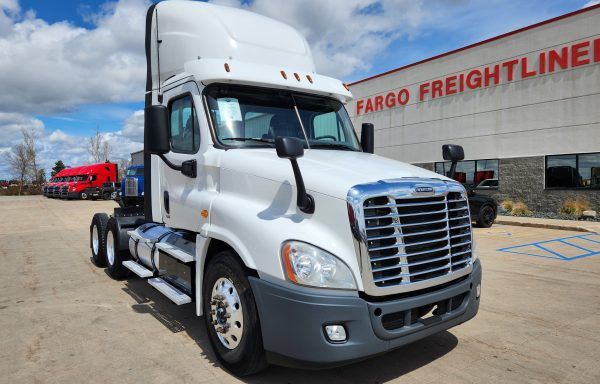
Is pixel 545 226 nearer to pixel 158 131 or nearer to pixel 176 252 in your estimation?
pixel 176 252

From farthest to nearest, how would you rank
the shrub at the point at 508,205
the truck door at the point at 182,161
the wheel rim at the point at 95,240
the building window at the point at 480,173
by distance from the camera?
the building window at the point at 480,173 → the shrub at the point at 508,205 → the wheel rim at the point at 95,240 → the truck door at the point at 182,161

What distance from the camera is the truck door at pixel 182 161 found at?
4.36 m

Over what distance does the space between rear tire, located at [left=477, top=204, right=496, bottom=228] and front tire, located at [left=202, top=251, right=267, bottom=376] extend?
12.2m

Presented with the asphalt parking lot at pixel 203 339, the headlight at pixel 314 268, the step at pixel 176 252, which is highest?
the headlight at pixel 314 268

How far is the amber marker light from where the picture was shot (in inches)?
118

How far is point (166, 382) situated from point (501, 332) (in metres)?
3.38

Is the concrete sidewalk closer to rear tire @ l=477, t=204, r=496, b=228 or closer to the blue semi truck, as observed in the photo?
rear tire @ l=477, t=204, r=496, b=228

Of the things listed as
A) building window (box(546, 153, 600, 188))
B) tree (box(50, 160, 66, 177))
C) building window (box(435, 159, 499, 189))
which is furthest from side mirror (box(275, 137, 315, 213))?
tree (box(50, 160, 66, 177))

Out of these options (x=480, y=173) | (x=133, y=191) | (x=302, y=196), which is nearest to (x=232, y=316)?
(x=302, y=196)

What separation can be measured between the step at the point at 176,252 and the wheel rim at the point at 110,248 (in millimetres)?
2434

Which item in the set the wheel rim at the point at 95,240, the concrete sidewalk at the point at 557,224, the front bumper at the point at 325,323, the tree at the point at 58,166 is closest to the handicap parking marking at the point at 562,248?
the concrete sidewalk at the point at 557,224

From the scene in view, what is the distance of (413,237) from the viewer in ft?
10.7

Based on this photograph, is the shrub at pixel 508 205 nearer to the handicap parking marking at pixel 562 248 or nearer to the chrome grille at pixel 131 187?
the handicap parking marking at pixel 562 248

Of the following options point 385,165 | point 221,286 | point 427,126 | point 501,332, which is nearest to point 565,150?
point 427,126
